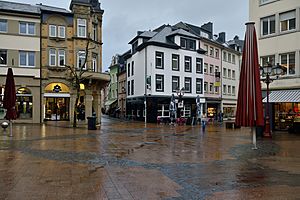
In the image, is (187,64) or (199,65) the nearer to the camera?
(187,64)

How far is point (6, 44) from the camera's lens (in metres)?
35.0

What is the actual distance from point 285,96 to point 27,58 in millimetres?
26543

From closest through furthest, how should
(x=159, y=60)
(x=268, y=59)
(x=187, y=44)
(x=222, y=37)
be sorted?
1. (x=268, y=59)
2. (x=159, y=60)
3. (x=187, y=44)
4. (x=222, y=37)

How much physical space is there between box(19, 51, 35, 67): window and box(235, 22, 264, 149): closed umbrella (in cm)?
2800

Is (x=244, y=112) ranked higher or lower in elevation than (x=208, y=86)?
lower

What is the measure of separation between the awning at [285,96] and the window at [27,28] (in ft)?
84.6

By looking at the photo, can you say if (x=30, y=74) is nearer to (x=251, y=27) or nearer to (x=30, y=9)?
(x=30, y=9)

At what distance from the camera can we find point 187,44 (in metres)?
48.3

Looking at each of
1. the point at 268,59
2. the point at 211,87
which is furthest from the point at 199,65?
the point at 268,59

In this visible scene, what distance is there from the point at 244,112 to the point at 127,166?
237 inches

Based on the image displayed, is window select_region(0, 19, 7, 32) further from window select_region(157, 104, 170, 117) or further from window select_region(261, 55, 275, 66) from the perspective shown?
window select_region(261, 55, 275, 66)

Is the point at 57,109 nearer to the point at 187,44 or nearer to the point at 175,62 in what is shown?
the point at 175,62

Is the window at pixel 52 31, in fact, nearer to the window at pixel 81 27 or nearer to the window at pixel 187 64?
the window at pixel 81 27

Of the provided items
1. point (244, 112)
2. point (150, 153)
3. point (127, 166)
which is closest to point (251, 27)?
point (244, 112)
